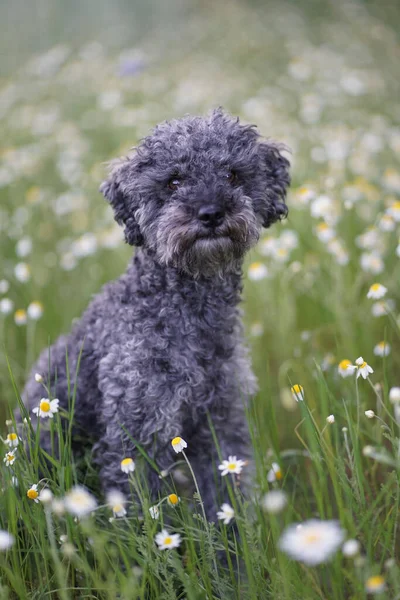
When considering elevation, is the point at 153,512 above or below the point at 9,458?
below

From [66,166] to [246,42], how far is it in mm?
5867

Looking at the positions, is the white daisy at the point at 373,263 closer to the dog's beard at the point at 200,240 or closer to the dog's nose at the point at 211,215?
the dog's beard at the point at 200,240

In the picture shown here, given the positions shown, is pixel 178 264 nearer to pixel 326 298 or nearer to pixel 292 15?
pixel 326 298

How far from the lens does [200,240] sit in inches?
117

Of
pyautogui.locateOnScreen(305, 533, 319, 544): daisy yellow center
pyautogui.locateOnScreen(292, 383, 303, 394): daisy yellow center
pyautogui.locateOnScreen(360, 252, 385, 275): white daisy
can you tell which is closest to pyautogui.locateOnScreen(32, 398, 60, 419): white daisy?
pyautogui.locateOnScreen(292, 383, 303, 394): daisy yellow center

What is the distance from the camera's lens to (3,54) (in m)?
13.0

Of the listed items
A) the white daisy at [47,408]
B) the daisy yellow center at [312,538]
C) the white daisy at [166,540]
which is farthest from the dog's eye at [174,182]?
the daisy yellow center at [312,538]

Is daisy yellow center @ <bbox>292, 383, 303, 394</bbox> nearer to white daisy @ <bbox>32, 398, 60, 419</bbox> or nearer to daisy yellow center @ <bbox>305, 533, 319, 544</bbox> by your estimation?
daisy yellow center @ <bbox>305, 533, 319, 544</bbox>

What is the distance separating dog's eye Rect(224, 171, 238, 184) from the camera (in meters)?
3.12

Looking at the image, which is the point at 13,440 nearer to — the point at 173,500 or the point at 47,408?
the point at 47,408

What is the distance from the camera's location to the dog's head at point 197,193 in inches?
117

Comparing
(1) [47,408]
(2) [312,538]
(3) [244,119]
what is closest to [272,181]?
(1) [47,408]

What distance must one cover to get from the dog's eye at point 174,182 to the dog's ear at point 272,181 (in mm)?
507

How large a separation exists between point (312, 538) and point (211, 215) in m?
1.73
